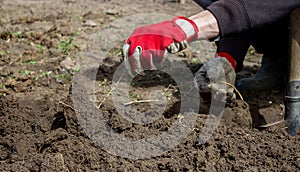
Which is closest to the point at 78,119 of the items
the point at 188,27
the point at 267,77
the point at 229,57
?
the point at 188,27

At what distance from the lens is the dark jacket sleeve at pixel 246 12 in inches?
88.0

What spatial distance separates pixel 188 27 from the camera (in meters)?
2.14

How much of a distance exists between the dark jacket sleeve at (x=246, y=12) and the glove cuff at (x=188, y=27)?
0.47 feet

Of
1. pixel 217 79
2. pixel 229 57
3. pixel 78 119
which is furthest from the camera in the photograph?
pixel 229 57

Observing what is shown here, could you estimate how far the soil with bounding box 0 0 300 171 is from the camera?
1.92 meters

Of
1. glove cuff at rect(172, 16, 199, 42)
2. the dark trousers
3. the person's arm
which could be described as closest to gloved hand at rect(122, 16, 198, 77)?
glove cuff at rect(172, 16, 199, 42)

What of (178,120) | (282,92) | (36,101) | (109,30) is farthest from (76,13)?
(178,120)

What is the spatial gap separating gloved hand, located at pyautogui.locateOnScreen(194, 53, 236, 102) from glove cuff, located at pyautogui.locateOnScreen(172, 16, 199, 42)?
45 cm

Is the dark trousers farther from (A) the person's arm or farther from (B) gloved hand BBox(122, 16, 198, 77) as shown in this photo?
(B) gloved hand BBox(122, 16, 198, 77)

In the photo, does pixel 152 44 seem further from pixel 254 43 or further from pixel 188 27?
pixel 254 43

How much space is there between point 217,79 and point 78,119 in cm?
87

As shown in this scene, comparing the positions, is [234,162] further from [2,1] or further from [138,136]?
[2,1]

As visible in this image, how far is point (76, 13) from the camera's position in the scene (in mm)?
4574

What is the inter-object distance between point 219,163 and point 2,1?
12.3ft
